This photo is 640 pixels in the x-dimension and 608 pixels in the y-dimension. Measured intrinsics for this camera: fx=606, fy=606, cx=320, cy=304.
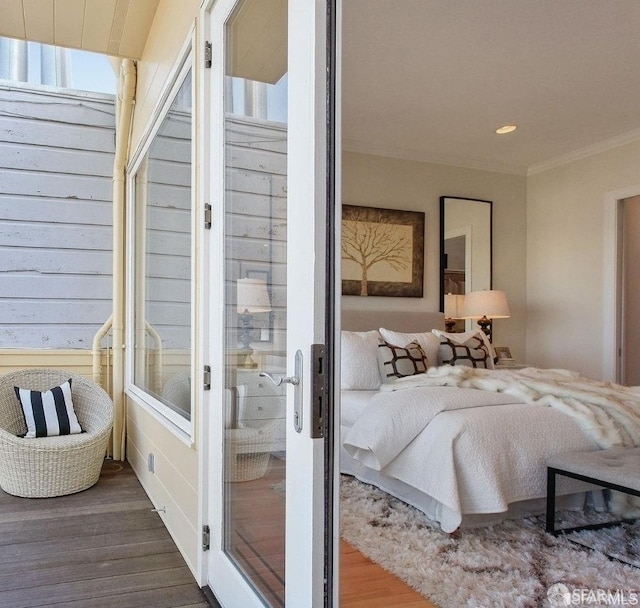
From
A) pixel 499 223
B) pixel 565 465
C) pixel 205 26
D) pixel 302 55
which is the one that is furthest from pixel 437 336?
pixel 302 55

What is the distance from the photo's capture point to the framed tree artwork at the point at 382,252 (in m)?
5.66

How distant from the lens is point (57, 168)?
4.79 m

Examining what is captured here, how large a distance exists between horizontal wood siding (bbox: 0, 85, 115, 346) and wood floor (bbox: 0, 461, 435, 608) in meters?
1.56

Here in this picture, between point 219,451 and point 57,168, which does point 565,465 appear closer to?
point 219,451

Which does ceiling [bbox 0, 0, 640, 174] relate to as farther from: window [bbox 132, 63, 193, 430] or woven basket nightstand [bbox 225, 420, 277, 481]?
woven basket nightstand [bbox 225, 420, 277, 481]

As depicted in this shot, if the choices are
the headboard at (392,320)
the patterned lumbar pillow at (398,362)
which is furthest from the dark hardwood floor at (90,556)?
the headboard at (392,320)

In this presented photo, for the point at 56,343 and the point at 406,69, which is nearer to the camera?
the point at 406,69

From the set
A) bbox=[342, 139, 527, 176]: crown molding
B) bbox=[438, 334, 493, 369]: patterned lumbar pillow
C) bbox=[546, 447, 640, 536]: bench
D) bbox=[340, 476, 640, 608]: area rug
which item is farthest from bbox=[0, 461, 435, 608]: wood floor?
bbox=[342, 139, 527, 176]: crown molding

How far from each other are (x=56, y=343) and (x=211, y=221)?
2.92 metres

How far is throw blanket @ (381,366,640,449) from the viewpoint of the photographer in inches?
128

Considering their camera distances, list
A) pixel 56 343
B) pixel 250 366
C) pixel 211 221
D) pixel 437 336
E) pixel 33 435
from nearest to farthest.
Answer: pixel 250 366 → pixel 211 221 → pixel 33 435 → pixel 56 343 → pixel 437 336

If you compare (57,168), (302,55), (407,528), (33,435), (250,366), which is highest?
(57,168)

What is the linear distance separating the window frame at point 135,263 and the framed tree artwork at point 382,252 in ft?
6.25
